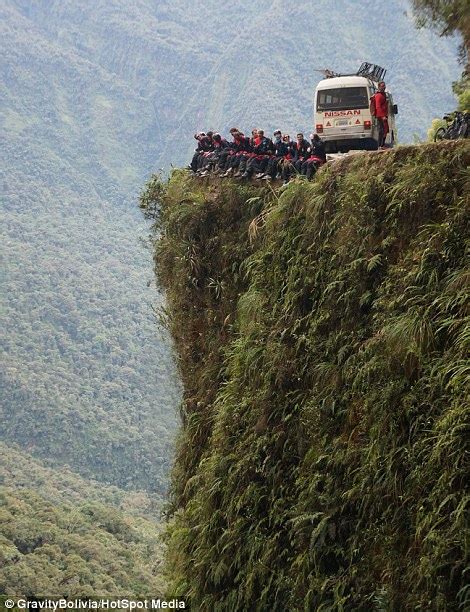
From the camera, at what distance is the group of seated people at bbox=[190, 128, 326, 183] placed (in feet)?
43.9

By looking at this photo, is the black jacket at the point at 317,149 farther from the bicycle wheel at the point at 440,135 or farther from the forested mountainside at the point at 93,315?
the forested mountainside at the point at 93,315

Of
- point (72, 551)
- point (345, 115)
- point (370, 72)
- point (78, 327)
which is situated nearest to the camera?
point (345, 115)

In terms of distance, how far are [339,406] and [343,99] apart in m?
12.1

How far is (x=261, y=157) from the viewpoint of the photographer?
14297mm

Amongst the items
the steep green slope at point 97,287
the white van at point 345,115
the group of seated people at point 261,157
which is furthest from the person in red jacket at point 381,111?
the steep green slope at point 97,287

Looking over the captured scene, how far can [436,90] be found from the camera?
171 meters

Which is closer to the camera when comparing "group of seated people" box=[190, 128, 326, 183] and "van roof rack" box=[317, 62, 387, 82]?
"group of seated people" box=[190, 128, 326, 183]

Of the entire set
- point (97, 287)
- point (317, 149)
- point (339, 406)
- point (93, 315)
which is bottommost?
point (339, 406)

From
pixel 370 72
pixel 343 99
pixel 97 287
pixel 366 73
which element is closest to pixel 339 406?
pixel 343 99

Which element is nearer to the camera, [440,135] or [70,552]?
[440,135]

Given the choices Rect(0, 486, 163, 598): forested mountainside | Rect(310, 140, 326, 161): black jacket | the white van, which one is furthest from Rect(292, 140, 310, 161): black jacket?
Rect(0, 486, 163, 598): forested mountainside

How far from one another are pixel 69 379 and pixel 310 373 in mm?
112477

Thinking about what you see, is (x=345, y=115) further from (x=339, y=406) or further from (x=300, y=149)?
(x=339, y=406)

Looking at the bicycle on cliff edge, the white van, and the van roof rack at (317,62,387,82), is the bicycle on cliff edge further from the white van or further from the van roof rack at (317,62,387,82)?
the van roof rack at (317,62,387,82)
